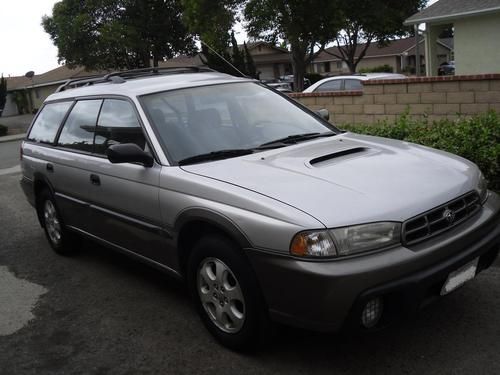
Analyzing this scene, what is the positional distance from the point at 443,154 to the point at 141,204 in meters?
2.19

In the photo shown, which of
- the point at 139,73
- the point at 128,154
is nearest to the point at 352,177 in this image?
the point at 128,154

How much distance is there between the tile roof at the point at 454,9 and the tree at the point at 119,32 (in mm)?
26701

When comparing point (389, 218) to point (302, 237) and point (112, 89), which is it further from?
point (112, 89)

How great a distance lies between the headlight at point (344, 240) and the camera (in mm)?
3004

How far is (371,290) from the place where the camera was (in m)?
2.96

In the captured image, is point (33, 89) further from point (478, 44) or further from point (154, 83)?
point (154, 83)

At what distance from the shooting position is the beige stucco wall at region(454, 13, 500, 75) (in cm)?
1773

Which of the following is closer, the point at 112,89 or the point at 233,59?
the point at 112,89

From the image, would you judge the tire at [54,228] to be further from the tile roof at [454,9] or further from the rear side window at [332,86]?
the tile roof at [454,9]

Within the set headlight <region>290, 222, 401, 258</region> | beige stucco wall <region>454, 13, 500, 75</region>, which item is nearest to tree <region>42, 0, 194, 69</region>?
beige stucco wall <region>454, 13, 500, 75</region>

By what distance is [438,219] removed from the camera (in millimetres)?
3275

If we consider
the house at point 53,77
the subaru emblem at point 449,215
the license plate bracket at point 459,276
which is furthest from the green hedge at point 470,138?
the house at point 53,77

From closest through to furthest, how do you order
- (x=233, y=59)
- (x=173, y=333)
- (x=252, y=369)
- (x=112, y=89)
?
(x=252, y=369) → (x=173, y=333) → (x=112, y=89) → (x=233, y=59)

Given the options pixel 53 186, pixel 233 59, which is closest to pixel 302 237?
pixel 53 186
